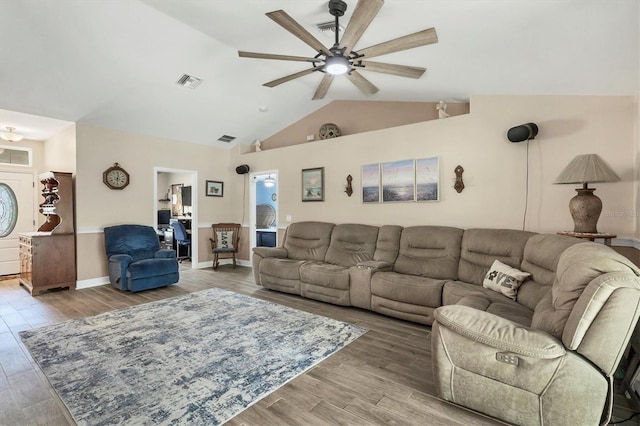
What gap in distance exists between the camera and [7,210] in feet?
18.9

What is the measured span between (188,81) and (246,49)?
116 cm

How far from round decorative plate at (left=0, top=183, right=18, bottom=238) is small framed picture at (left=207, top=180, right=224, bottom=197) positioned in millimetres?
3552

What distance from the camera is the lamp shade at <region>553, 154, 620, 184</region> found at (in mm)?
2758

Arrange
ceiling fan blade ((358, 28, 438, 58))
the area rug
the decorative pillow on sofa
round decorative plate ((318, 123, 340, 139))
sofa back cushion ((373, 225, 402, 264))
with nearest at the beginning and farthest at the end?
the area rug
ceiling fan blade ((358, 28, 438, 58))
the decorative pillow on sofa
sofa back cushion ((373, 225, 402, 264))
round decorative plate ((318, 123, 340, 139))

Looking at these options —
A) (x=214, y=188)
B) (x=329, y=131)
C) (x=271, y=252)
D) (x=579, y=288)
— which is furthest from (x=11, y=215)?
(x=579, y=288)

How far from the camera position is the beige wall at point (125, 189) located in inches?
194

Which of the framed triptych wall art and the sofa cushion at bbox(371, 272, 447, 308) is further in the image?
the framed triptych wall art

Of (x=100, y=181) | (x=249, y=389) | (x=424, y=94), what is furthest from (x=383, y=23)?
(x=100, y=181)

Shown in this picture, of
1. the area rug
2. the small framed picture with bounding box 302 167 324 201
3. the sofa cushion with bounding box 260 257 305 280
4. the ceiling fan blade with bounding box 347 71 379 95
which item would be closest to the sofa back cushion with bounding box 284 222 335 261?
the sofa cushion with bounding box 260 257 305 280

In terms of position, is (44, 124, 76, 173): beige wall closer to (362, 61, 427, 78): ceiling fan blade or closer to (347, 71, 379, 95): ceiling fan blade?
(347, 71, 379, 95): ceiling fan blade

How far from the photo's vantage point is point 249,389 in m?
2.12

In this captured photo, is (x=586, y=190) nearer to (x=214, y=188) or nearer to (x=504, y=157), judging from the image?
(x=504, y=157)

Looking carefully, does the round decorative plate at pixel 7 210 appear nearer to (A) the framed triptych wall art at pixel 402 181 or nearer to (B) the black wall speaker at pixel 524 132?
(A) the framed triptych wall art at pixel 402 181

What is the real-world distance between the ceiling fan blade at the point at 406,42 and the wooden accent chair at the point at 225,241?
5.10 m
